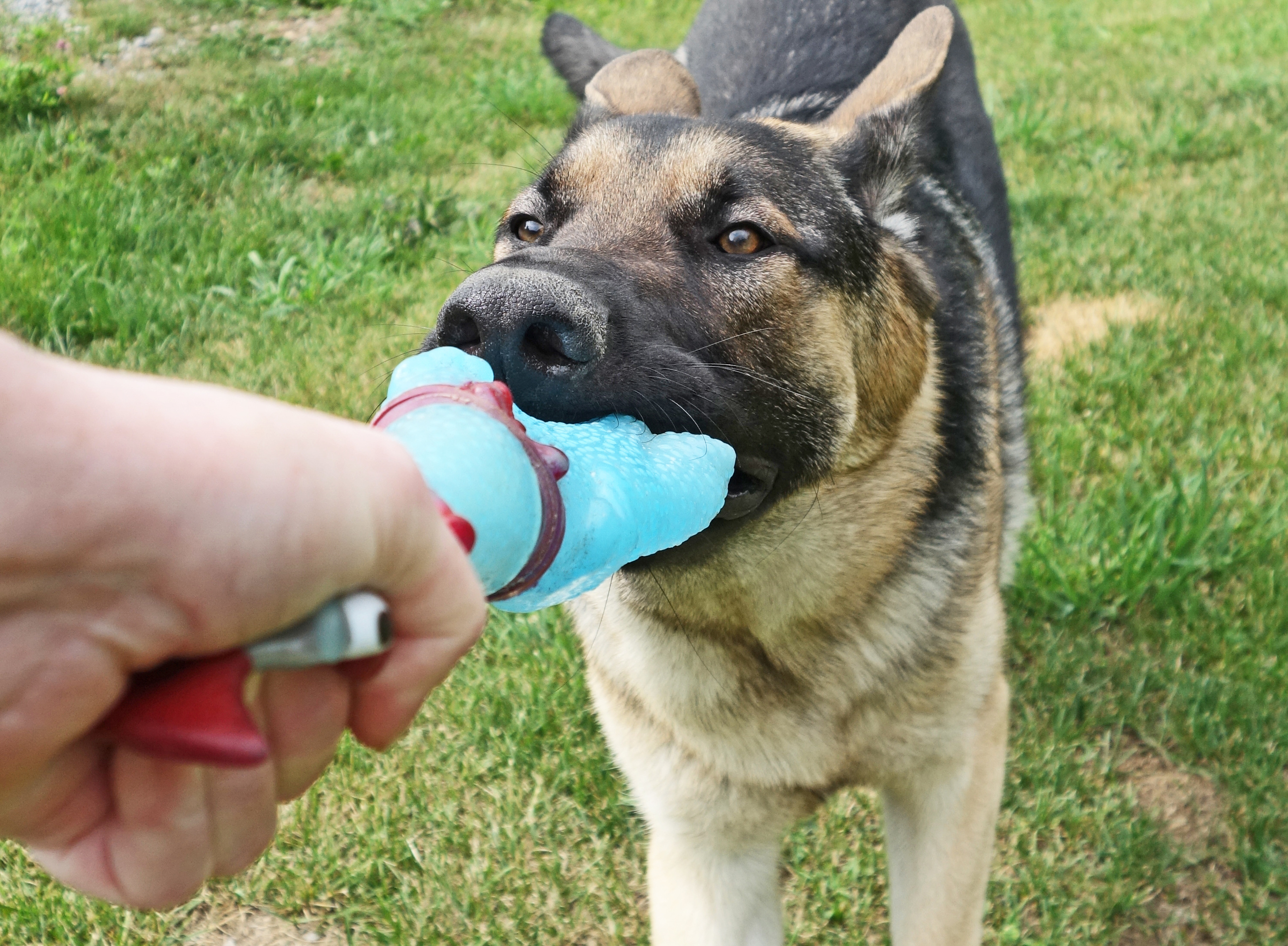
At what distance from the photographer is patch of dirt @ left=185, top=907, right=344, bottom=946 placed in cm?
256

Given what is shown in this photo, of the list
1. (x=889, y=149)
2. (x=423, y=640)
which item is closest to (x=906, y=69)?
(x=889, y=149)

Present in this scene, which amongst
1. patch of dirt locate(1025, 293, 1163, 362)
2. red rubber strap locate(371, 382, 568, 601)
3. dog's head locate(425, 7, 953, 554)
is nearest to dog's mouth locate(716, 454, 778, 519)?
dog's head locate(425, 7, 953, 554)

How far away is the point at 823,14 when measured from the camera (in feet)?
13.0

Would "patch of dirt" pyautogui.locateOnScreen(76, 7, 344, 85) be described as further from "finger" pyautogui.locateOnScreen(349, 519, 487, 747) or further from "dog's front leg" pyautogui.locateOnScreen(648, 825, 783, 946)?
"finger" pyautogui.locateOnScreen(349, 519, 487, 747)

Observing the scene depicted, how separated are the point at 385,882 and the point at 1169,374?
3538 millimetres

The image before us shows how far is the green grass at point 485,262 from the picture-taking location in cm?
268

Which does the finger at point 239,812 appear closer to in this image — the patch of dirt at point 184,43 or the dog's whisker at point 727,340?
the dog's whisker at point 727,340

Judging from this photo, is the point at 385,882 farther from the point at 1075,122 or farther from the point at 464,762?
the point at 1075,122

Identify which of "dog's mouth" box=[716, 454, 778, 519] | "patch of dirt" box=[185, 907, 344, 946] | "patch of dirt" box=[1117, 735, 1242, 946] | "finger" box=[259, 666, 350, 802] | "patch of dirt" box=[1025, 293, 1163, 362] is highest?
"finger" box=[259, 666, 350, 802]

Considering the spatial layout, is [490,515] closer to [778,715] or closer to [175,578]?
[175,578]

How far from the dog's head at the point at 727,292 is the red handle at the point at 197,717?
2.88 ft

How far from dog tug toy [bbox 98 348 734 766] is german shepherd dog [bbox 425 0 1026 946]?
292mm

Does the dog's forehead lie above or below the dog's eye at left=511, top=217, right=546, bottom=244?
above

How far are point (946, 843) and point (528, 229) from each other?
1696 mm
